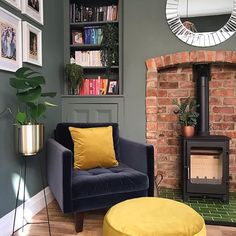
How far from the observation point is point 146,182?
2.26m

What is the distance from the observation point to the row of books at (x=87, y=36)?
311cm

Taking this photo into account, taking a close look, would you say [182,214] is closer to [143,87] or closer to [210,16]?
[143,87]

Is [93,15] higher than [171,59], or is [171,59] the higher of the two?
[93,15]

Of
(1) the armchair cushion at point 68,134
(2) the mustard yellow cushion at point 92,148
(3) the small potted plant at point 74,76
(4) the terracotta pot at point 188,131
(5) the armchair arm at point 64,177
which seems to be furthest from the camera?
(3) the small potted plant at point 74,76

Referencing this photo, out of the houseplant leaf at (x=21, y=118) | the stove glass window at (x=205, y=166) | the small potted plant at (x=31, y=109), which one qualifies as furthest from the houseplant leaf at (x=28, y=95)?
the stove glass window at (x=205, y=166)

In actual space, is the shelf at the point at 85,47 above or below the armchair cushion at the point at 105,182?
above

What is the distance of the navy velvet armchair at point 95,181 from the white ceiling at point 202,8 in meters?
1.58

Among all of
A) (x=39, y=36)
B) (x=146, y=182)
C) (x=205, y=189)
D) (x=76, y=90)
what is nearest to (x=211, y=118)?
(x=205, y=189)

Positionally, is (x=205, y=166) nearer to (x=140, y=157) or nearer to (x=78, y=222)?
(x=140, y=157)

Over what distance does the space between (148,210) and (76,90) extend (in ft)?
6.52

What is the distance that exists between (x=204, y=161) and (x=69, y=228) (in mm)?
1528

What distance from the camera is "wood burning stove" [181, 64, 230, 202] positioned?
2.69 m

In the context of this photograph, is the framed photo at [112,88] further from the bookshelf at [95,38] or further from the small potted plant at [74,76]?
the small potted plant at [74,76]

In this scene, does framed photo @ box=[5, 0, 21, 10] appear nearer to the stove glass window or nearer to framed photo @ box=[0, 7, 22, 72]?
framed photo @ box=[0, 7, 22, 72]
